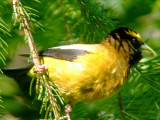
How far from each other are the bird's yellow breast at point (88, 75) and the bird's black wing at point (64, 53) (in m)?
0.03

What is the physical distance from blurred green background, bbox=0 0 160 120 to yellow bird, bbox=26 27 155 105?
5.5 inches

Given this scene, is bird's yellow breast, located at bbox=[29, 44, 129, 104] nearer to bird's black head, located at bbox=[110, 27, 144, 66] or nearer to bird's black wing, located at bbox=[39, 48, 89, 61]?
bird's black wing, located at bbox=[39, 48, 89, 61]

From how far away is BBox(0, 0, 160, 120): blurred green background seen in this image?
1.99 meters

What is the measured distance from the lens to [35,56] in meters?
1.45

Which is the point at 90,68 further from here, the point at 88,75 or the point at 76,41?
the point at 76,41

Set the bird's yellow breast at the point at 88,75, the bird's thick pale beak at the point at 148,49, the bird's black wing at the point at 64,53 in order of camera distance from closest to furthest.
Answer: the bird's yellow breast at the point at 88,75, the bird's black wing at the point at 64,53, the bird's thick pale beak at the point at 148,49

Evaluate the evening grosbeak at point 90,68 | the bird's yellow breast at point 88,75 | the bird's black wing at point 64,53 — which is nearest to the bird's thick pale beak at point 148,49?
the evening grosbeak at point 90,68

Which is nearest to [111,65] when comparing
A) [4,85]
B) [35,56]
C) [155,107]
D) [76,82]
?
[76,82]

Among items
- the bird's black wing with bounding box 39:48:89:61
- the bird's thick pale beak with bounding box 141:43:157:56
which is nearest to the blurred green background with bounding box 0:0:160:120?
the bird's thick pale beak with bounding box 141:43:157:56

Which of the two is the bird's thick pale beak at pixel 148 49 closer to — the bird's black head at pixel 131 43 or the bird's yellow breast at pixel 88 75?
the bird's black head at pixel 131 43

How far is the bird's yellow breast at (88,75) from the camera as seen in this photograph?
6.01 feet

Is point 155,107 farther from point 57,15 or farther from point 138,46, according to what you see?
point 57,15

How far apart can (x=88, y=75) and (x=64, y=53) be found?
0.28 meters

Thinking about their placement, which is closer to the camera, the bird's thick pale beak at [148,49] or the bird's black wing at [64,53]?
the bird's black wing at [64,53]
